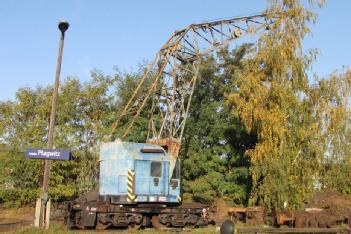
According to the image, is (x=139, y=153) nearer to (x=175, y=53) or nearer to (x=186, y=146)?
(x=175, y=53)

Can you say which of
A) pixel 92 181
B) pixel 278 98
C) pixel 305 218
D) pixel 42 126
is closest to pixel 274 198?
pixel 305 218

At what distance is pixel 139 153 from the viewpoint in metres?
19.4

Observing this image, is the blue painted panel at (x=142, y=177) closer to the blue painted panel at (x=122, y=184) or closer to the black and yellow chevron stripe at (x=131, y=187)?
the black and yellow chevron stripe at (x=131, y=187)

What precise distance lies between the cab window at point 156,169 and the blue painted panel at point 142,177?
23 cm

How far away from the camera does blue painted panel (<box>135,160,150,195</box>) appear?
1922 centimetres

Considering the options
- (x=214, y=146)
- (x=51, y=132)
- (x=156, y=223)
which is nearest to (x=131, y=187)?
(x=156, y=223)

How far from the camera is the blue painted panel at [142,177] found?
19.2 metres

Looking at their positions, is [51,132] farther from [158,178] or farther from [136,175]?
[158,178]

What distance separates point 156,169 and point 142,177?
0.77m

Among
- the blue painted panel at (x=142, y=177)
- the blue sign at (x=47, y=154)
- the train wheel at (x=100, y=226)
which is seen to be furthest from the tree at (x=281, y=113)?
the blue sign at (x=47, y=154)

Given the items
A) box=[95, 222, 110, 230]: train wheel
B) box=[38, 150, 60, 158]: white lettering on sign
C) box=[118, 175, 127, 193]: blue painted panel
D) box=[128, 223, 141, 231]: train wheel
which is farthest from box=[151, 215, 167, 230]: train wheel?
box=[38, 150, 60, 158]: white lettering on sign

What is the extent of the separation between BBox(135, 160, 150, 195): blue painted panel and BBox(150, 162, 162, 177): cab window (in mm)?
230

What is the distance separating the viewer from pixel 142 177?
1936 cm

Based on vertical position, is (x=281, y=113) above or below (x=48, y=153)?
above
